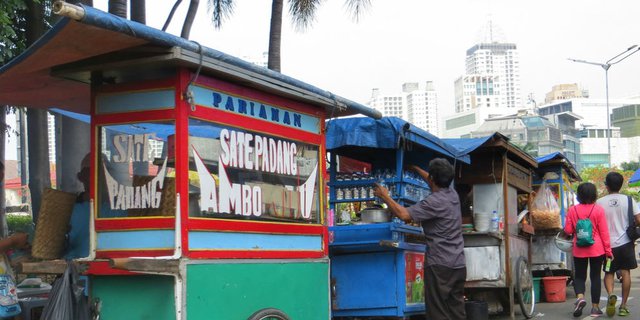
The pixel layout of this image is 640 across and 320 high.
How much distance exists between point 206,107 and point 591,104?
17196 centimetres

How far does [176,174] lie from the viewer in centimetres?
469

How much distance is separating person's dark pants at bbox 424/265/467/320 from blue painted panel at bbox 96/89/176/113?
2567mm

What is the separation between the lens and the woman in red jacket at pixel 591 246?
8328 mm

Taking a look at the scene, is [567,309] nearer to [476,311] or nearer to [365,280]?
[476,311]

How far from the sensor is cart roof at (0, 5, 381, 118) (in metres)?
4.14

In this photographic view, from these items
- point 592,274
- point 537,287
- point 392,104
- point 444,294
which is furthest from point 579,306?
point 392,104

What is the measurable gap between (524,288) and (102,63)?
243 inches

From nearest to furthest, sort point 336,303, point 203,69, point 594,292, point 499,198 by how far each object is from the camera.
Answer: point 203,69, point 336,303, point 594,292, point 499,198

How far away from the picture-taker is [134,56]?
4.70 m

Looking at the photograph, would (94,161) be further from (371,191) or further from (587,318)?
(587,318)

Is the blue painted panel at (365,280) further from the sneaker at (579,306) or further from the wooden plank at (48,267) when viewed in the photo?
the wooden plank at (48,267)

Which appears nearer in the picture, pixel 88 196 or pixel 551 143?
pixel 88 196

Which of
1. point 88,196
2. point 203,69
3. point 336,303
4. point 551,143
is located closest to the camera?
point 203,69

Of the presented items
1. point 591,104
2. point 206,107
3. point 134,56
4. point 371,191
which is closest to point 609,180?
point 371,191
